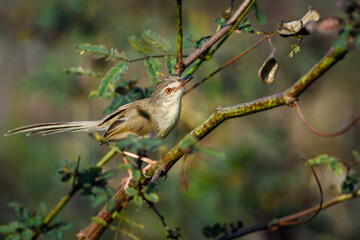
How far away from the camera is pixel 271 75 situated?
8.43 ft

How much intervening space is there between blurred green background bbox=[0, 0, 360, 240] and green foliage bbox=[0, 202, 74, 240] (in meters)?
1.87

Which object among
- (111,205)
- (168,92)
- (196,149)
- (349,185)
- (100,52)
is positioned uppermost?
(168,92)

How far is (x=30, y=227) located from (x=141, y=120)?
180cm

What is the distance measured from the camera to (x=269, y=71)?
2576mm

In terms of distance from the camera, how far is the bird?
4082 mm

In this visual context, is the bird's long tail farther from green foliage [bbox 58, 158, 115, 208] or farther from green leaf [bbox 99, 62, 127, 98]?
green foliage [bbox 58, 158, 115, 208]

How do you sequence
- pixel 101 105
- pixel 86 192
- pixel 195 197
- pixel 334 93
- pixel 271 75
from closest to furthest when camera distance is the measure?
pixel 86 192 < pixel 271 75 < pixel 195 197 < pixel 334 93 < pixel 101 105

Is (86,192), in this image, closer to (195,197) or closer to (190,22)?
(195,197)

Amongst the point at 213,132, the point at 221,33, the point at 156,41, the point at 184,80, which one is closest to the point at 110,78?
the point at 156,41

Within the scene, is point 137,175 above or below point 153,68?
below

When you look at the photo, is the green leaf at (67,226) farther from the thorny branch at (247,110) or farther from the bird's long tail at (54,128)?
the bird's long tail at (54,128)

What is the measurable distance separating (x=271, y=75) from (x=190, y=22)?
3873 millimetres

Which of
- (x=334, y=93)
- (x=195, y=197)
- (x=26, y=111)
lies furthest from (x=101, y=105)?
(x=334, y=93)

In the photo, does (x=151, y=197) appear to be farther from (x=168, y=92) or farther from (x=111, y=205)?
(x=168, y=92)
